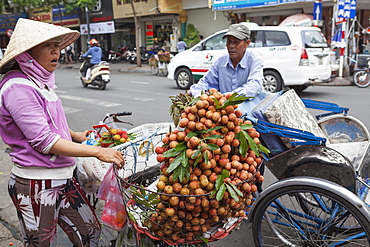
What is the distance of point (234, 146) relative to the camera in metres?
1.81

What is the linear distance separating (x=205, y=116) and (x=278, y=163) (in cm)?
84

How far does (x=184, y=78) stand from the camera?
11.7m

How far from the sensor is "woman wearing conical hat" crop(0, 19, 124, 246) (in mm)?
1783

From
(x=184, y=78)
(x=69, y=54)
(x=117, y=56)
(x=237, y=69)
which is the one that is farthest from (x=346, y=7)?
(x=69, y=54)

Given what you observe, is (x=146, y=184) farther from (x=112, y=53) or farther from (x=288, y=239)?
(x=112, y=53)

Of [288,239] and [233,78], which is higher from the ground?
[233,78]

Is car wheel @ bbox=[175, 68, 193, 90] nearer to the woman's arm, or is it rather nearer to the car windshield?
the car windshield

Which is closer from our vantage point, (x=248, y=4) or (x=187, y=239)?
(x=187, y=239)

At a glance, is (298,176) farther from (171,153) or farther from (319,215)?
(171,153)

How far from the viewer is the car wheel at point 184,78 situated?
11554mm

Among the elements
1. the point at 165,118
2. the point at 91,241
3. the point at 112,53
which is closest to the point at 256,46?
the point at 165,118

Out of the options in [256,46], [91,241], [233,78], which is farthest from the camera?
[256,46]

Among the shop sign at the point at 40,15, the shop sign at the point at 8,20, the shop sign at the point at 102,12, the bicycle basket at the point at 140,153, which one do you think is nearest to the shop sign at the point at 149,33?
the shop sign at the point at 102,12

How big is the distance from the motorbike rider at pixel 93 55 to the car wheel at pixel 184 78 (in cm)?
273
